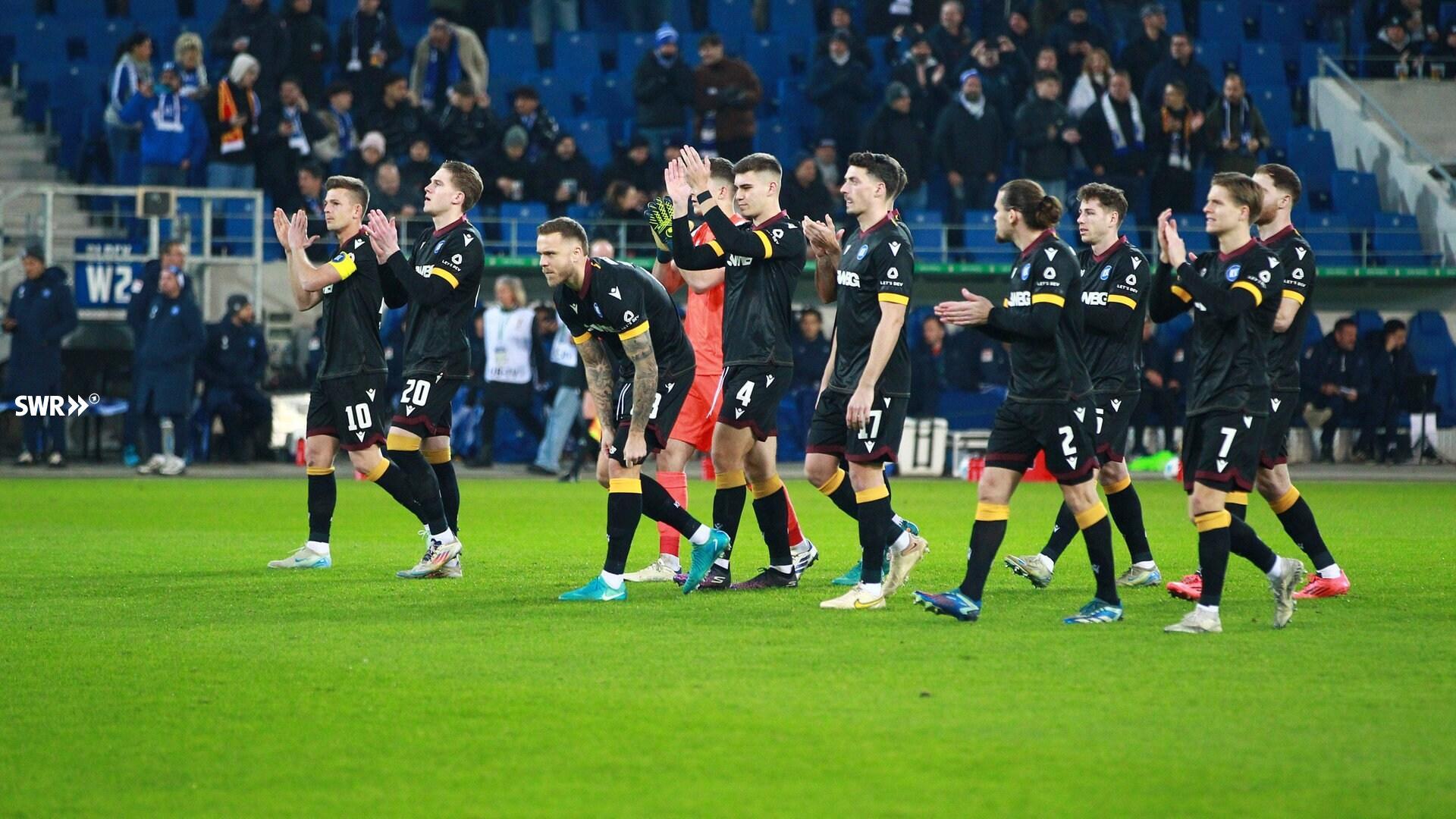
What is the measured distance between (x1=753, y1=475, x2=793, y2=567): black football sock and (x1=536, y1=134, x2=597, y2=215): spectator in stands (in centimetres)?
1385

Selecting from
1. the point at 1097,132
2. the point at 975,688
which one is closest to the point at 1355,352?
the point at 1097,132

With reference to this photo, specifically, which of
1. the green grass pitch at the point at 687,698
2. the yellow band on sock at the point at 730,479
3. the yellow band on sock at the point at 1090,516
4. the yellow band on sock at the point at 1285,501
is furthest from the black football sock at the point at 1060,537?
the yellow band on sock at the point at 730,479

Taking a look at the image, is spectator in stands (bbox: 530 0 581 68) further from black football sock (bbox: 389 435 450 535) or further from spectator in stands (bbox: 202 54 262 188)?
black football sock (bbox: 389 435 450 535)

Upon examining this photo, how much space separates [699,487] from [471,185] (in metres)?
9.22

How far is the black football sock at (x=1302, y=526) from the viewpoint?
9672mm

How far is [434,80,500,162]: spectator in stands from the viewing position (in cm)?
2288

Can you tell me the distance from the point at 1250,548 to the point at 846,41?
16.9 meters

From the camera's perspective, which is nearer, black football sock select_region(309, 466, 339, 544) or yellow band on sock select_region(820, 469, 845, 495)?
yellow band on sock select_region(820, 469, 845, 495)

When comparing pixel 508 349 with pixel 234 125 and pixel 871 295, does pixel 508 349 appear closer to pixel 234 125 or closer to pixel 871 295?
pixel 234 125

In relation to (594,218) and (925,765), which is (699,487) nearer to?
(594,218)

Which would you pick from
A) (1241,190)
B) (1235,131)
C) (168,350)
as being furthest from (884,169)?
(1235,131)

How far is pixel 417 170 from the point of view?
22.7 metres

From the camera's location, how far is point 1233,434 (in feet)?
26.8

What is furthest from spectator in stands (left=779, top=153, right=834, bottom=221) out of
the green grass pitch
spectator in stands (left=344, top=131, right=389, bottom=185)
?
the green grass pitch
